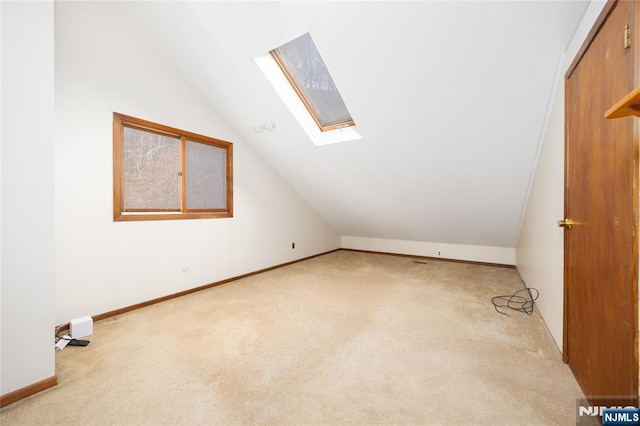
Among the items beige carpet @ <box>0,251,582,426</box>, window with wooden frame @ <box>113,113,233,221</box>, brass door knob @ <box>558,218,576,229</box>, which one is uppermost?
window with wooden frame @ <box>113,113,233,221</box>

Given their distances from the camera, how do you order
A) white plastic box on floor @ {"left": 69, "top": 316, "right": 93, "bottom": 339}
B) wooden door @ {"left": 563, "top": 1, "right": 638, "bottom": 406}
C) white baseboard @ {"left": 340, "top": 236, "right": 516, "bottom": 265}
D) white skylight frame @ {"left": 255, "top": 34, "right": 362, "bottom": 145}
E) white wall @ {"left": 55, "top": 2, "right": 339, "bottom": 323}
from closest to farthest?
wooden door @ {"left": 563, "top": 1, "right": 638, "bottom": 406} < white plastic box on floor @ {"left": 69, "top": 316, "right": 93, "bottom": 339} < white wall @ {"left": 55, "top": 2, "right": 339, "bottom": 323} < white skylight frame @ {"left": 255, "top": 34, "right": 362, "bottom": 145} < white baseboard @ {"left": 340, "top": 236, "right": 516, "bottom": 265}

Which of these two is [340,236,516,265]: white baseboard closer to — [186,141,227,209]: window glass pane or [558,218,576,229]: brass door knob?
[558,218,576,229]: brass door knob

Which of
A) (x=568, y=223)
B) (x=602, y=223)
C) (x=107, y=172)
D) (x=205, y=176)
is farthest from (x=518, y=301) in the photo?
(x=107, y=172)

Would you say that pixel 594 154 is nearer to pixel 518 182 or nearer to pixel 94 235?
pixel 518 182

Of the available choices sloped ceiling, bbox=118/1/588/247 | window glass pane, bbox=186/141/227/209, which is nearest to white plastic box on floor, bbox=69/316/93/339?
window glass pane, bbox=186/141/227/209

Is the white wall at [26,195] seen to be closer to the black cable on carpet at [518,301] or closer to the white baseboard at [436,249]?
the black cable on carpet at [518,301]

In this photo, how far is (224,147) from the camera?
129 inches

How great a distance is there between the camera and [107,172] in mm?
2258

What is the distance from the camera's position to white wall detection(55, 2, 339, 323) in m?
2.04

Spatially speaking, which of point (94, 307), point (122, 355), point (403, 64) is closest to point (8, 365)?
point (122, 355)

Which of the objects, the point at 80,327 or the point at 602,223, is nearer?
the point at 602,223

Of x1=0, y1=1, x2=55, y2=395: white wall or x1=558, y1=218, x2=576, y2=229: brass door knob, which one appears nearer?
x1=0, y1=1, x2=55, y2=395: white wall

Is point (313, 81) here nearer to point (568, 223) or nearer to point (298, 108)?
point (298, 108)

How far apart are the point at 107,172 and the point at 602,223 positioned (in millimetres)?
3368
